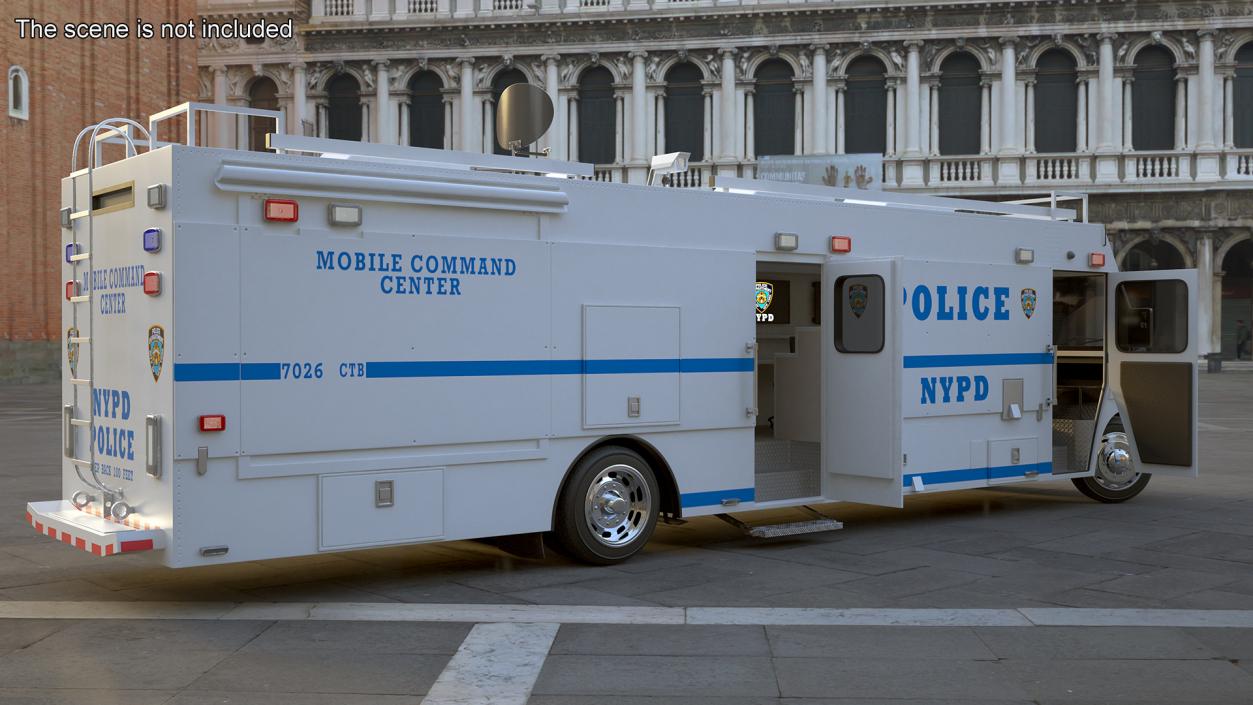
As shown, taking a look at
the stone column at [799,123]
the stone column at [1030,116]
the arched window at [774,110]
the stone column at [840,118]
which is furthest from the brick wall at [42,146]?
the stone column at [1030,116]

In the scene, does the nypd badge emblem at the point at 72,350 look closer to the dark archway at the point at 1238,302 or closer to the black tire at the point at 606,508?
the black tire at the point at 606,508

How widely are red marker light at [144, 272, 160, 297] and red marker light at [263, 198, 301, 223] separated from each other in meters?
0.73

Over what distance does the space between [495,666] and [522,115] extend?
529cm

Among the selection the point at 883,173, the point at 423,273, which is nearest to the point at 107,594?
the point at 423,273

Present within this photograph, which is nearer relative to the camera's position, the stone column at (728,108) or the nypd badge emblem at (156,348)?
the nypd badge emblem at (156,348)

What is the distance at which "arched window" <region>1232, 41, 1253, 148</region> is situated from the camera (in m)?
44.7

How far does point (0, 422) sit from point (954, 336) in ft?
61.6

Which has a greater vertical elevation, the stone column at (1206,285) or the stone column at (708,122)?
the stone column at (708,122)

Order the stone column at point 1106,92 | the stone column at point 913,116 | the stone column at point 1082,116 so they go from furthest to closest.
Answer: the stone column at point 913,116, the stone column at point 1082,116, the stone column at point 1106,92

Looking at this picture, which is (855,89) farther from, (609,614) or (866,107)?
(609,614)

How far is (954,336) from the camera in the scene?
11.2 meters

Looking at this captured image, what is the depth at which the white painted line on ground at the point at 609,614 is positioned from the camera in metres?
7.51

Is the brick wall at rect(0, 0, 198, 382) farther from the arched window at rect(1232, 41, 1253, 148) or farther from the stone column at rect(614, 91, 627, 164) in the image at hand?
the arched window at rect(1232, 41, 1253, 148)

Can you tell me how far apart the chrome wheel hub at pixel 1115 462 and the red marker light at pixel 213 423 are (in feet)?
29.1
